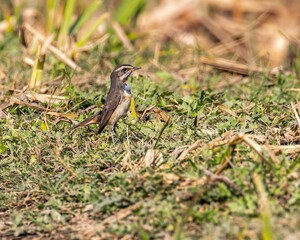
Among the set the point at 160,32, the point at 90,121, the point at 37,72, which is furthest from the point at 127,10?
the point at 90,121

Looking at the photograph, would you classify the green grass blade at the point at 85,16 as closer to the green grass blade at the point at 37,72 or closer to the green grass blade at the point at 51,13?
the green grass blade at the point at 51,13

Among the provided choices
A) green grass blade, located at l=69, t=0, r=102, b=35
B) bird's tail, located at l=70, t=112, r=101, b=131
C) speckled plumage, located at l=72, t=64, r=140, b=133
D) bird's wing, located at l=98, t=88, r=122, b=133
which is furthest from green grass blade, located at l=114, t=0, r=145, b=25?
bird's tail, located at l=70, t=112, r=101, b=131

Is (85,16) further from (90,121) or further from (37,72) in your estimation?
(90,121)

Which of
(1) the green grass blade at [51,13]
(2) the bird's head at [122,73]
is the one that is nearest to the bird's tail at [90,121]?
(2) the bird's head at [122,73]

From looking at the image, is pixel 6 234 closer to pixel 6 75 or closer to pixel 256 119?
pixel 256 119

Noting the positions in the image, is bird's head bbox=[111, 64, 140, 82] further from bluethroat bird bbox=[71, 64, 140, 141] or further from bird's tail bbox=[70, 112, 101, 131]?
bird's tail bbox=[70, 112, 101, 131]

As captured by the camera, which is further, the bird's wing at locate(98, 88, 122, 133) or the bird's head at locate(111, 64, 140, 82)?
the bird's head at locate(111, 64, 140, 82)

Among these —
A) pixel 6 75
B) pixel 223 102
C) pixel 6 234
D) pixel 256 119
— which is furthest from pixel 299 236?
pixel 6 75
